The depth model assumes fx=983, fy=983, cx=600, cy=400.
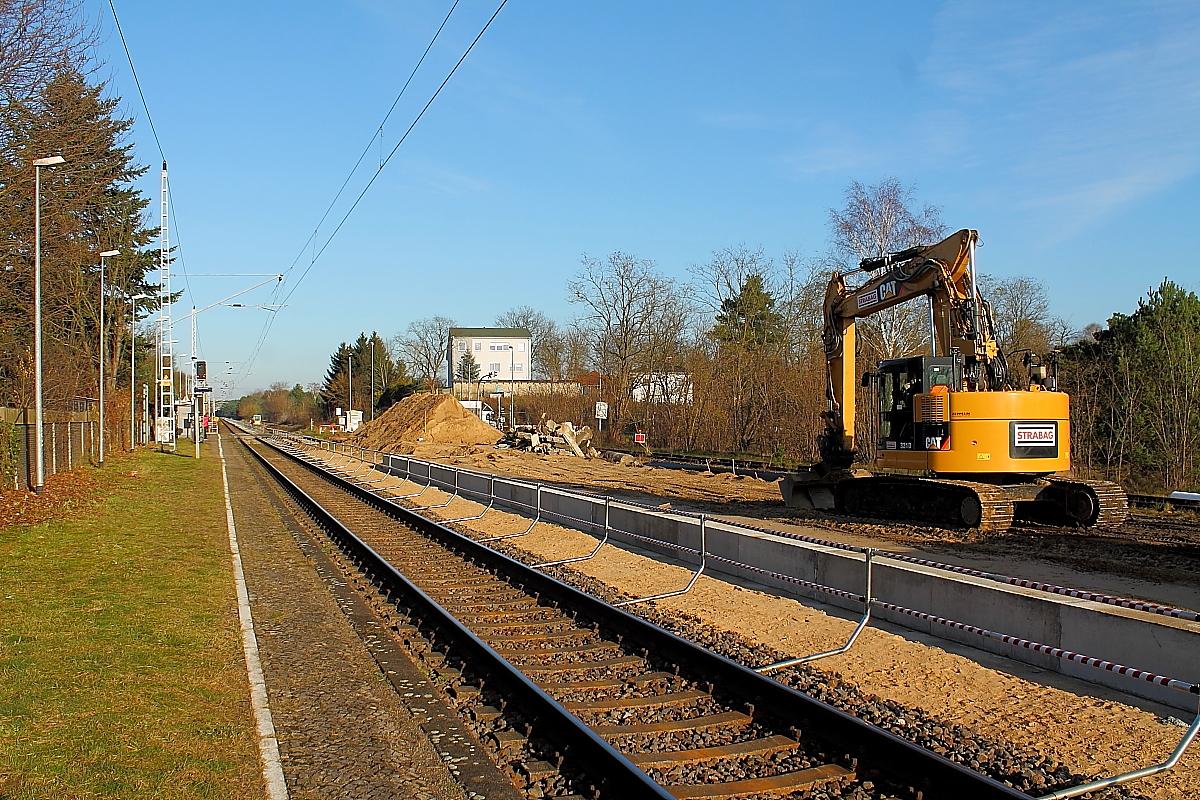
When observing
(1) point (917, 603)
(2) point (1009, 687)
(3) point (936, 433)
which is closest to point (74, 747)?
(2) point (1009, 687)

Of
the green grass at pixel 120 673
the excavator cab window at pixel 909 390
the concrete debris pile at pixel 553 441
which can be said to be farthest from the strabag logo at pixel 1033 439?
the concrete debris pile at pixel 553 441

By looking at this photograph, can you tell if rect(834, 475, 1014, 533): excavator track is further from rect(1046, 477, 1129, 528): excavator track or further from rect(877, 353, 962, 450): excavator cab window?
rect(1046, 477, 1129, 528): excavator track

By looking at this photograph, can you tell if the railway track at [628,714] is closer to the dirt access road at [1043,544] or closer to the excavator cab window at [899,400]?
the dirt access road at [1043,544]

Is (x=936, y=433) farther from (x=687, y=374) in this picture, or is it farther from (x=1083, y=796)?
(x=687, y=374)

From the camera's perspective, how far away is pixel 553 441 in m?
49.5

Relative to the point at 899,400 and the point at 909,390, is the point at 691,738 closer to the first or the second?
the point at 909,390

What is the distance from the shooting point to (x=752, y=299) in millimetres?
57781

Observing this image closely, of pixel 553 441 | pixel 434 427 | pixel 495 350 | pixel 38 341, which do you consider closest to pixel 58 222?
pixel 38 341

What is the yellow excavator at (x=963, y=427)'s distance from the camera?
16344mm

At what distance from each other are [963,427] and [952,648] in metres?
7.96

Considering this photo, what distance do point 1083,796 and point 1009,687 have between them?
2373mm

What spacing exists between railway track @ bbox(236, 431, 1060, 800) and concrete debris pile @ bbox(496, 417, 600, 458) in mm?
35991

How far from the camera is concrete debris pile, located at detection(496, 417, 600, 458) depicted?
4841 centimetres

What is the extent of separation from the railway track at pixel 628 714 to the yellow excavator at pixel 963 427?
8087 mm
